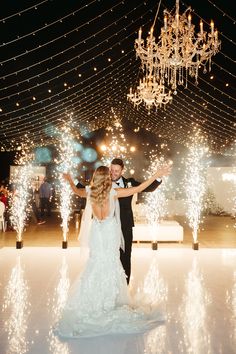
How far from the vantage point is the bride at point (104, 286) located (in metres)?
3.48

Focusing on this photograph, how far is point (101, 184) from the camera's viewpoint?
3.64m

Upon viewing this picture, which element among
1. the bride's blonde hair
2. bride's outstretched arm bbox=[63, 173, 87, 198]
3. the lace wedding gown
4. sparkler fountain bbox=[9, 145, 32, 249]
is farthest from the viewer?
sparkler fountain bbox=[9, 145, 32, 249]

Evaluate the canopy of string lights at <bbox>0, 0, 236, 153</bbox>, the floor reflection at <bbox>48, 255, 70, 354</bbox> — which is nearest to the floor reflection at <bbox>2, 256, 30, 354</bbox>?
the floor reflection at <bbox>48, 255, 70, 354</bbox>

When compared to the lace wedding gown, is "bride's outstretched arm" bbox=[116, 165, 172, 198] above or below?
above

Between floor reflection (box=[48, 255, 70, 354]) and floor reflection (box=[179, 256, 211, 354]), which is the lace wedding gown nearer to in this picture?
floor reflection (box=[48, 255, 70, 354])

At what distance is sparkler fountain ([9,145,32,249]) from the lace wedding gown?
14.3 feet

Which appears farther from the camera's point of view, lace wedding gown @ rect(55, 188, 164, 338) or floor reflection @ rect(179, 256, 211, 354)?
lace wedding gown @ rect(55, 188, 164, 338)

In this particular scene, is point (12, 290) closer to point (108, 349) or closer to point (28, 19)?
point (108, 349)

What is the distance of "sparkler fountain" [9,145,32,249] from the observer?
320 inches

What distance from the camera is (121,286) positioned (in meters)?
3.86

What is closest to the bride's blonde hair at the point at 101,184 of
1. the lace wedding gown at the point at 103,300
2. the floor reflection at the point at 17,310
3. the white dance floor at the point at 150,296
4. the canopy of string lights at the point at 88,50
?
the lace wedding gown at the point at 103,300

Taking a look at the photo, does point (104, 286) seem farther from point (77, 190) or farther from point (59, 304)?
point (77, 190)

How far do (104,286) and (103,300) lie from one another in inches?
4.9

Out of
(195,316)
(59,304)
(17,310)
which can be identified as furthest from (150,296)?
(17,310)
